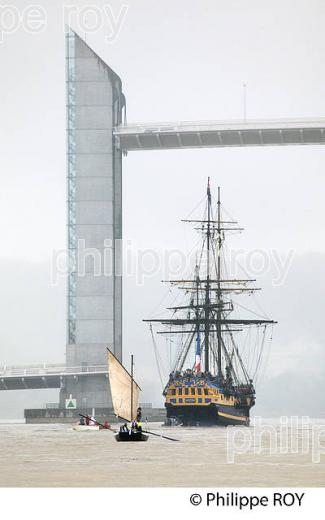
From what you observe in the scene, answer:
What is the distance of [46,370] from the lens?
119 m

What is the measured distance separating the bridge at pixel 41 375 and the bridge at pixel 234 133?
20.3 metres

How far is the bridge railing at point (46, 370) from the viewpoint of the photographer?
114m

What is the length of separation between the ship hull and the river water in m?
35.8

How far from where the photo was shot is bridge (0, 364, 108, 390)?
11369 centimetres

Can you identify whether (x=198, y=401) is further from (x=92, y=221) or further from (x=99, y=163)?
(x=99, y=163)

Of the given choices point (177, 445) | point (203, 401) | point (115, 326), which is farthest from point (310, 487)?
point (115, 326)

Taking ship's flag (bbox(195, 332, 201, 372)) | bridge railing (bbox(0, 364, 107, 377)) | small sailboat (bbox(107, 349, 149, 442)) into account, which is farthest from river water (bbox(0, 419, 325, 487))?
bridge railing (bbox(0, 364, 107, 377))

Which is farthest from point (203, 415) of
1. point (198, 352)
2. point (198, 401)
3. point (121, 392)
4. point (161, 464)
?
point (161, 464)

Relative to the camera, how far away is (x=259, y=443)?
6222 cm

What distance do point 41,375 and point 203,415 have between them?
76.7ft

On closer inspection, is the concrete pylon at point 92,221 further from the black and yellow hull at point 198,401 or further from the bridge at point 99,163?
the black and yellow hull at point 198,401

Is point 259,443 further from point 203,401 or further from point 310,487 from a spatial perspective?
point 203,401

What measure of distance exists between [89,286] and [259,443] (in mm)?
53072

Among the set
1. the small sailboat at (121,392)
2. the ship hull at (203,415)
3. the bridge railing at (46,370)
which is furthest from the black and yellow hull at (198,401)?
the small sailboat at (121,392)
